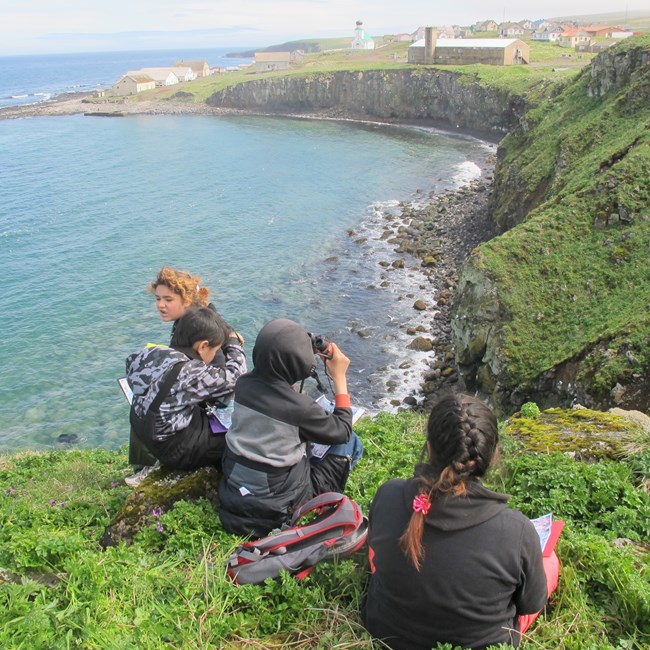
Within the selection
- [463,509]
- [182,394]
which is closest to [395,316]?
[182,394]

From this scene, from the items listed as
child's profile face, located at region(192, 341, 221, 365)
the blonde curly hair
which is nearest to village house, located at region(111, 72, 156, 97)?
the blonde curly hair

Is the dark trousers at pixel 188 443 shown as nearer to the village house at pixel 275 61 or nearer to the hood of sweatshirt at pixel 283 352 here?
the hood of sweatshirt at pixel 283 352

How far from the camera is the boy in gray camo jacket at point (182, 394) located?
248 inches

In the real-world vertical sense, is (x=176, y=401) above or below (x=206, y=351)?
below

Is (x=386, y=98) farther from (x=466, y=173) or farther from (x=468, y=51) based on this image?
(x=466, y=173)

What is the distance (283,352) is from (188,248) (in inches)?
1527

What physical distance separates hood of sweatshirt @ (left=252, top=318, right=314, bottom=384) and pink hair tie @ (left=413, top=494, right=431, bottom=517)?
73.1 inches

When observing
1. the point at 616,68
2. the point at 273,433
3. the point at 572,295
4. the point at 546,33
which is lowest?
the point at 572,295

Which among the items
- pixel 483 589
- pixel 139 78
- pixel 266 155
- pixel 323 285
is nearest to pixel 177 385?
pixel 483 589

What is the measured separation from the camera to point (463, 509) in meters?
3.83

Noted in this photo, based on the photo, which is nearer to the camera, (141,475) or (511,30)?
(141,475)

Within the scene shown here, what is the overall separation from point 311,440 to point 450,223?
133 ft

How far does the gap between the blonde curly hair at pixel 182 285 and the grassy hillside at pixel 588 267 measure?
12658 millimetres

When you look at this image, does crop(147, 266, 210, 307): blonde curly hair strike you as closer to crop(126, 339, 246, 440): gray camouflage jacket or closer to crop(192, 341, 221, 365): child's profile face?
crop(192, 341, 221, 365): child's profile face
